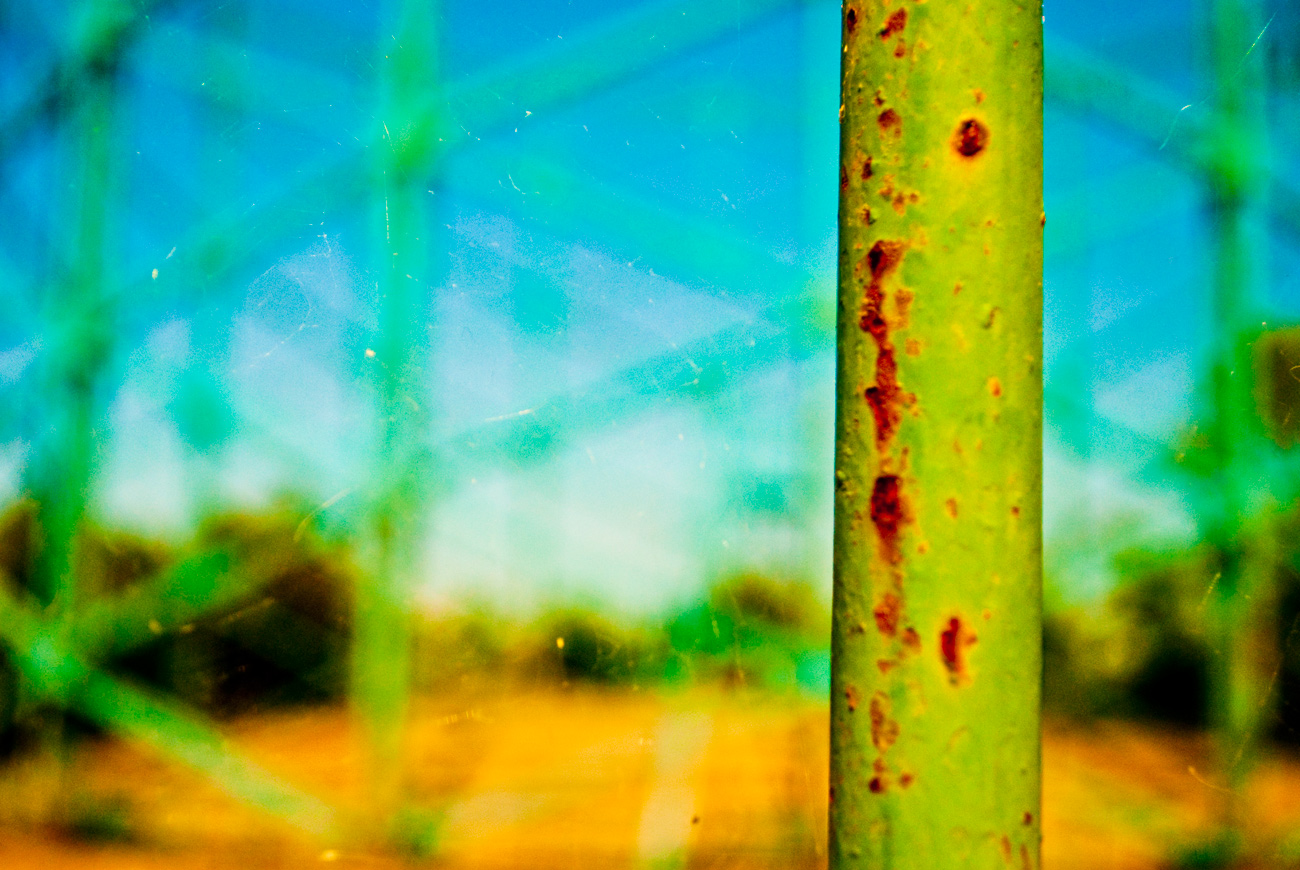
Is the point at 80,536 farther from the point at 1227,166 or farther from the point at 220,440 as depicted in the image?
the point at 1227,166

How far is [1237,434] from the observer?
2.15m

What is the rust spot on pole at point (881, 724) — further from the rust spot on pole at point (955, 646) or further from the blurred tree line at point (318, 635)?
the blurred tree line at point (318, 635)

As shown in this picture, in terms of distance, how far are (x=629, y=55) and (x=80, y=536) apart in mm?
1997

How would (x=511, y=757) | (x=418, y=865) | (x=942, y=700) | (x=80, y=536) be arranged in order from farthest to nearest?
(x=80, y=536) < (x=511, y=757) < (x=418, y=865) < (x=942, y=700)

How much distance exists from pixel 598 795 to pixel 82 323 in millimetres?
1892

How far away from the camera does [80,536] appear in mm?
2635

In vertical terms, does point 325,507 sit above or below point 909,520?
above

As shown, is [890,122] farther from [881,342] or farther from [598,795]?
[598,795]

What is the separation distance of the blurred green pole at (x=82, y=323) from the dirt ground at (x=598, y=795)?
0.63m

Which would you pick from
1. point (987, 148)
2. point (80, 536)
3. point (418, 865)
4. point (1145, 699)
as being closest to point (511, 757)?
point (418, 865)

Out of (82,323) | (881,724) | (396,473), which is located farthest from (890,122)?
(82,323)

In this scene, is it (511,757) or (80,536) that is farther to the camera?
(80,536)

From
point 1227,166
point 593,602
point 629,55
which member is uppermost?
point 629,55

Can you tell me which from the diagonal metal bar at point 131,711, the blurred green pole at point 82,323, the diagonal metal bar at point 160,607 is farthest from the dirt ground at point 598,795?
the blurred green pole at point 82,323
